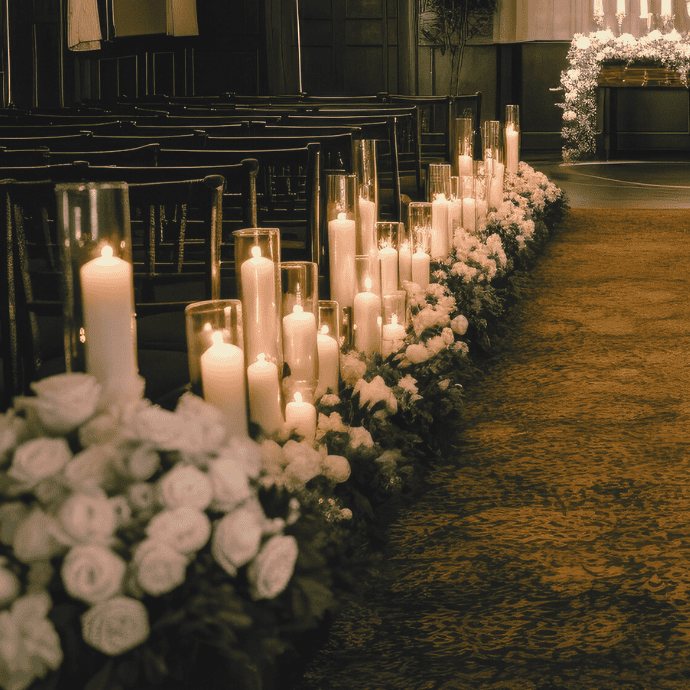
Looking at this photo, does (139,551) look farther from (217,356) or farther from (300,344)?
(300,344)

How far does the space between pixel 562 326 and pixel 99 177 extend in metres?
2.10

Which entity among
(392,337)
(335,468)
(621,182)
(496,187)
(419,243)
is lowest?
(335,468)

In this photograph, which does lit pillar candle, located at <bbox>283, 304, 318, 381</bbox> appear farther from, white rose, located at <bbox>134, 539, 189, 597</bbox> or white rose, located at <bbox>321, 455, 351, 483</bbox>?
white rose, located at <bbox>134, 539, 189, 597</bbox>

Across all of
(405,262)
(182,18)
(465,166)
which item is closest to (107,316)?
(405,262)

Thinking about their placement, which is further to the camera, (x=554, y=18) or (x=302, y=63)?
(x=554, y=18)

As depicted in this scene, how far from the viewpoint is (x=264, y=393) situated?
1498mm

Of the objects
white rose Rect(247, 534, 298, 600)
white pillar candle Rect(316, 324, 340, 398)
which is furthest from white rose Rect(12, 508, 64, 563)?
white pillar candle Rect(316, 324, 340, 398)

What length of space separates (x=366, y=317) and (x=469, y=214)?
66.1 inches

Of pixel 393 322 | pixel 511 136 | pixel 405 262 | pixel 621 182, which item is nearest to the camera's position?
pixel 393 322

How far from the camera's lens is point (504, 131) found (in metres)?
5.15

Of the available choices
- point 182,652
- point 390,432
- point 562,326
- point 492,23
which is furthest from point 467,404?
point 492,23

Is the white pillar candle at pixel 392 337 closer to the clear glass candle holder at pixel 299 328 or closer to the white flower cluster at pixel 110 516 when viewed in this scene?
the clear glass candle holder at pixel 299 328

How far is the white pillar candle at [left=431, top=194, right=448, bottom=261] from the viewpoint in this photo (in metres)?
3.17

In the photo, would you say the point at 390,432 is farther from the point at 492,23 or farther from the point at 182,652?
the point at 492,23
